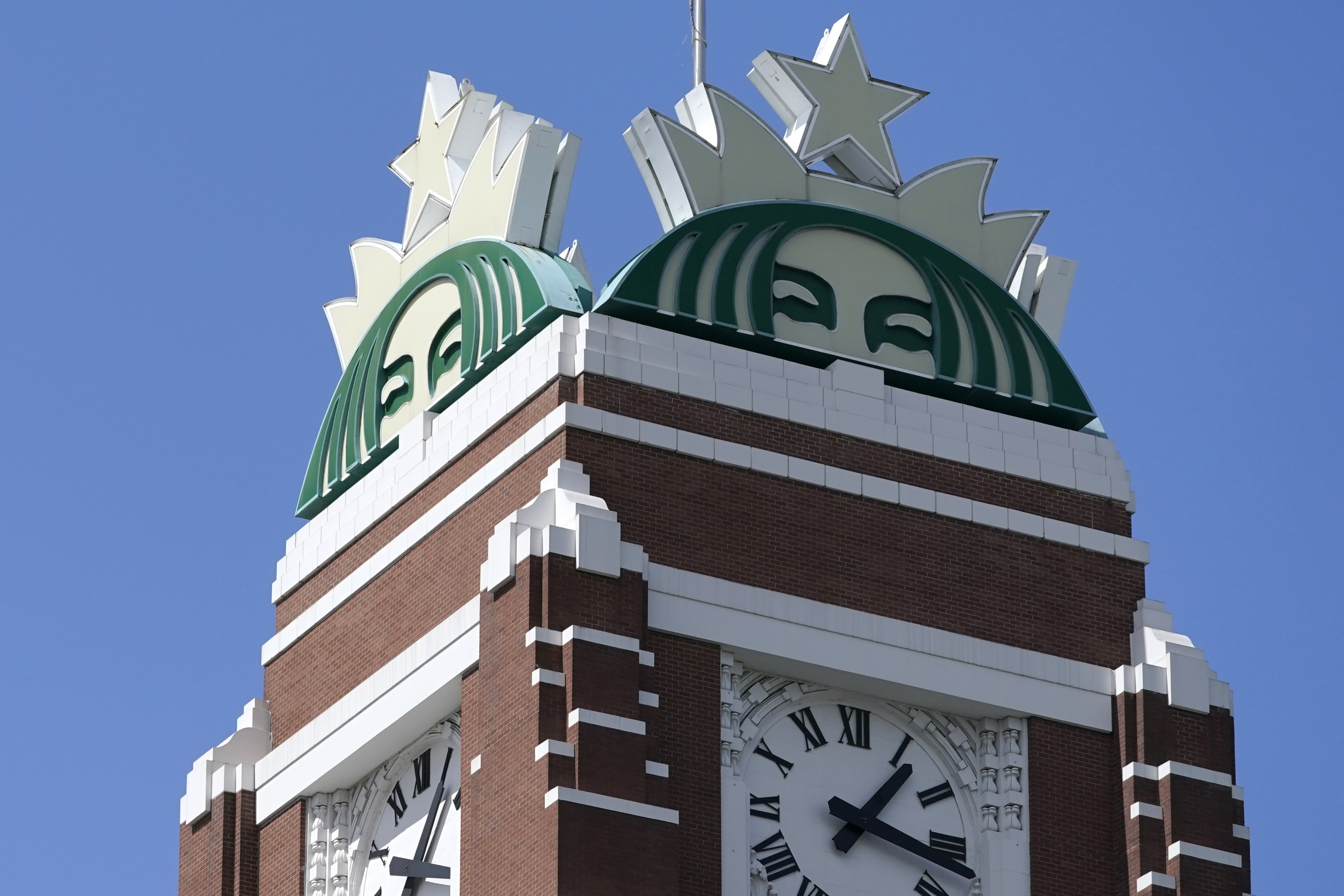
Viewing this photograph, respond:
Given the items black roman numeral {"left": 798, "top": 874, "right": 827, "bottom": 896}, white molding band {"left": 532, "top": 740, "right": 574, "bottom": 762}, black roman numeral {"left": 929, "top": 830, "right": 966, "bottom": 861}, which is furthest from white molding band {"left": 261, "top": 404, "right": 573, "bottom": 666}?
black roman numeral {"left": 929, "top": 830, "right": 966, "bottom": 861}

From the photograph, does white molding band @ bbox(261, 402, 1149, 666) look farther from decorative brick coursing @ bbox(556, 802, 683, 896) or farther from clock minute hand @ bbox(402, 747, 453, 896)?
clock minute hand @ bbox(402, 747, 453, 896)

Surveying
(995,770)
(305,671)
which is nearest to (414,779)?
(305,671)

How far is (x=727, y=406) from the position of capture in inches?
2149

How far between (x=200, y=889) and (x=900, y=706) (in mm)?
10183

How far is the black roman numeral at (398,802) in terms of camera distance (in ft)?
181

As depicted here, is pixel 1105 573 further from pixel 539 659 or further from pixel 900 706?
pixel 539 659

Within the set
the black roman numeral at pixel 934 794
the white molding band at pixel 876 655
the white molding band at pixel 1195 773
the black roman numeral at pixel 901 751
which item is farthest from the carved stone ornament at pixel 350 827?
the white molding band at pixel 1195 773

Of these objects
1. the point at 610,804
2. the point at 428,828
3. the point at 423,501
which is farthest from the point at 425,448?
the point at 610,804

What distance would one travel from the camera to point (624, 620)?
52.2m

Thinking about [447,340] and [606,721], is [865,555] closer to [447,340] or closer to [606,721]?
[606,721]

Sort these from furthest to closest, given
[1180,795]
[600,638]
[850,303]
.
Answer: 1. [850,303]
2. [1180,795]
3. [600,638]

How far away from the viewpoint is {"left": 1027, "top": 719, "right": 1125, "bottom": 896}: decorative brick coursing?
5409 cm

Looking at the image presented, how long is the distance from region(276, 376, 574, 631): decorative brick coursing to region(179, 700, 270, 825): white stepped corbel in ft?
4.80

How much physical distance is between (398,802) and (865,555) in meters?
6.80
